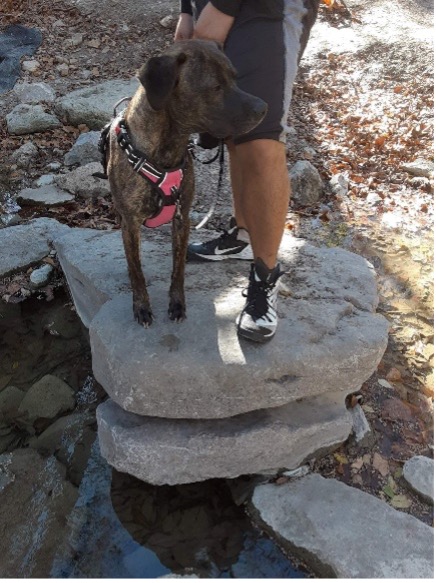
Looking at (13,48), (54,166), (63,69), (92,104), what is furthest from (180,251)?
(13,48)

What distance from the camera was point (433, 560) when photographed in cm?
243

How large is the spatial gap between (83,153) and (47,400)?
2.96 meters

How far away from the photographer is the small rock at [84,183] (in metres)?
5.07

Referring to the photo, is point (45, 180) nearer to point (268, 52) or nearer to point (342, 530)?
point (268, 52)

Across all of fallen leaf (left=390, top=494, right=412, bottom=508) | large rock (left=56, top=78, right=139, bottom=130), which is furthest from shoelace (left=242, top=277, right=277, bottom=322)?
large rock (left=56, top=78, right=139, bottom=130)

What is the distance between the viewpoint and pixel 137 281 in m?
2.89

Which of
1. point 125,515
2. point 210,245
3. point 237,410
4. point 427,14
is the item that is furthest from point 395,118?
point 125,515

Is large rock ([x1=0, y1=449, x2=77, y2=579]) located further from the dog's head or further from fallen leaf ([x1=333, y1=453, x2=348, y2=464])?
the dog's head

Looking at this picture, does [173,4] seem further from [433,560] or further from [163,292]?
[433,560]

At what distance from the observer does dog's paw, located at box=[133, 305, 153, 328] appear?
285 centimetres

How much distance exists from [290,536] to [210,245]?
1675mm

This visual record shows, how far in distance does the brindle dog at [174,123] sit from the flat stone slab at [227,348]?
158mm

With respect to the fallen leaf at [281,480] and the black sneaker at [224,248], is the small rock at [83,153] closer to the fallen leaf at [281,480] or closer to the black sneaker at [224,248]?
the black sneaker at [224,248]

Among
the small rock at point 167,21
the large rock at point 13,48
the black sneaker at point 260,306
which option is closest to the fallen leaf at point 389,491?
the black sneaker at point 260,306
